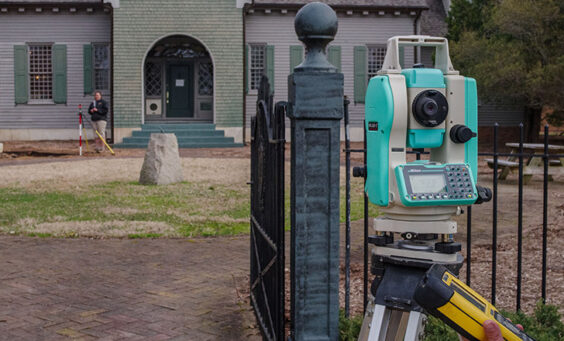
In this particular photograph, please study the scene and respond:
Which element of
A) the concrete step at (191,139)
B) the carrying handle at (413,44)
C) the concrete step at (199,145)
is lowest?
the concrete step at (199,145)

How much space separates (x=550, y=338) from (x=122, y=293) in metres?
3.15

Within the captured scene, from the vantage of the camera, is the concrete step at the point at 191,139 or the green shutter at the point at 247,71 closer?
the concrete step at the point at 191,139

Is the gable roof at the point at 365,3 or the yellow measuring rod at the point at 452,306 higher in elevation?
the gable roof at the point at 365,3

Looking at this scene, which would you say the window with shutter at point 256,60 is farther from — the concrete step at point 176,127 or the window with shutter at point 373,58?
the window with shutter at point 373,58

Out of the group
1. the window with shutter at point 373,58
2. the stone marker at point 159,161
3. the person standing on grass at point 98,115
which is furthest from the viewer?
the window with shutter at point 373,58

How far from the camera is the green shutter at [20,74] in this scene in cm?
2483

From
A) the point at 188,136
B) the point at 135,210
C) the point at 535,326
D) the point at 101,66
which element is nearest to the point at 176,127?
the point at 188,136

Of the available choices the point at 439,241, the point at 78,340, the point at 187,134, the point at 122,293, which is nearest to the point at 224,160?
the point at 187,134

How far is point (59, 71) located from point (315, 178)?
907 inches

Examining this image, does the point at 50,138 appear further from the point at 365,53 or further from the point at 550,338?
the point at 550,338

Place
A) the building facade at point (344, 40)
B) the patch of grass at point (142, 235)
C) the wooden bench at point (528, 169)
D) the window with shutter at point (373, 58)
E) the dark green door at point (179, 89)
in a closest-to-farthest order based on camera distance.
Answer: the patch of grass at point (142, 235) → the wooden bench at point (528, 169) → the building facade at point (344, 40) → the dark green door at point (179, 89) → the window with shutter at point (373, 58)

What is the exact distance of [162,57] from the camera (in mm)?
25359

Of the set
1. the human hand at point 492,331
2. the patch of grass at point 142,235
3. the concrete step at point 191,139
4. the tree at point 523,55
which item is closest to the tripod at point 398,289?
the human hand at point 492,331

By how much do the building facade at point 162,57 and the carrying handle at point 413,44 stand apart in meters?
20.4
